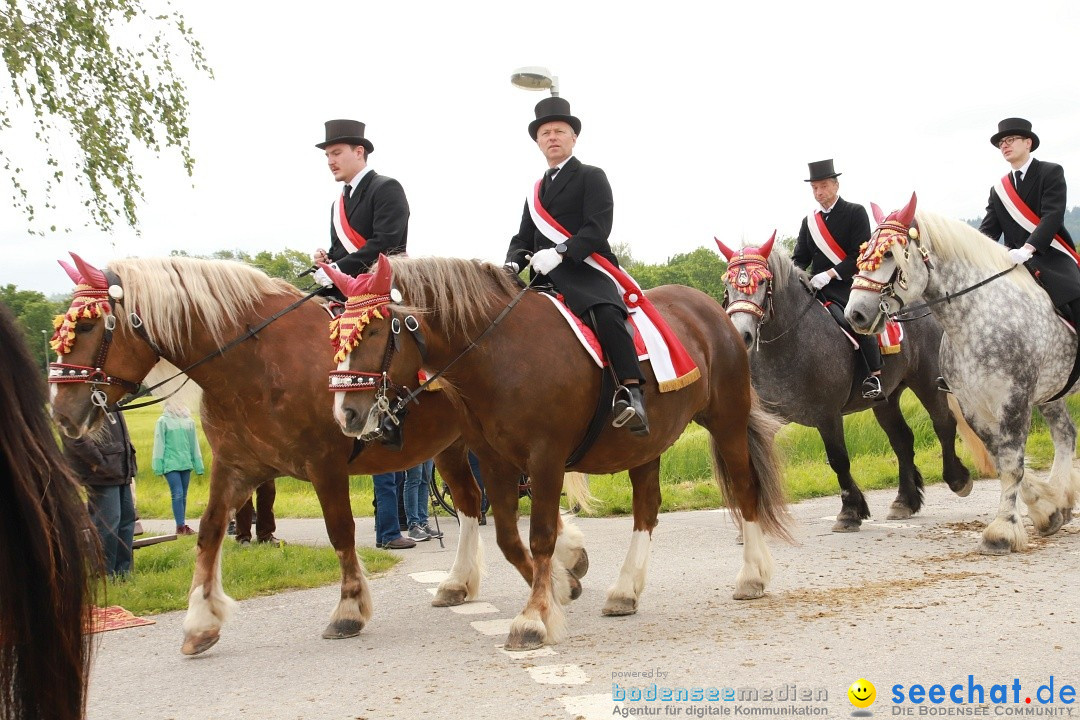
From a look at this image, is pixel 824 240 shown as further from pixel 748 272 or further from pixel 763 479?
pixel 763 479

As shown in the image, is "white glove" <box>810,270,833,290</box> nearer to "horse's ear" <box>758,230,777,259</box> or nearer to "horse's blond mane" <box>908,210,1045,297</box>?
"horse's ear" <box>758,230,777,259</box>

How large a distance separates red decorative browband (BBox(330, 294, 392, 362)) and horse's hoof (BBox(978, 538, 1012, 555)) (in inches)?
209

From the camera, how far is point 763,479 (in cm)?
752

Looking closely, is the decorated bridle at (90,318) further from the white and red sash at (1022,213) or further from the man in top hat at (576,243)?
the white and red sash at (1022,213)

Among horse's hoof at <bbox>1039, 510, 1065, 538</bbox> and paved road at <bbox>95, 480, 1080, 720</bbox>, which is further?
horse's hoof at <bbox>1039, 510, 1065, 538</bbox>

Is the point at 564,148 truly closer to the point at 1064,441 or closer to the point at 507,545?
the point at 507,545

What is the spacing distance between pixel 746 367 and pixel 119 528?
18.5 ft

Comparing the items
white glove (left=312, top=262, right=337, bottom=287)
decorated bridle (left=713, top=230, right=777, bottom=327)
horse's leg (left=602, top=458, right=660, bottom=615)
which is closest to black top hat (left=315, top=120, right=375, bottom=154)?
white glove (left=312, top=262, right=337, bottom=287)

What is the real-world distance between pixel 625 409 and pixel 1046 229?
4.61 m

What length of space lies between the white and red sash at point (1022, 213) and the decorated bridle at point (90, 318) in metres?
7.22

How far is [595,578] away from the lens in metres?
8.15

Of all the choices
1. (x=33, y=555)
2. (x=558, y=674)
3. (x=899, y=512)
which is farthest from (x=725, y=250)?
(x=33, y=555)

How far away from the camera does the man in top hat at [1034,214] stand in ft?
27.9

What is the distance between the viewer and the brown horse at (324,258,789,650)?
18.8 ft
